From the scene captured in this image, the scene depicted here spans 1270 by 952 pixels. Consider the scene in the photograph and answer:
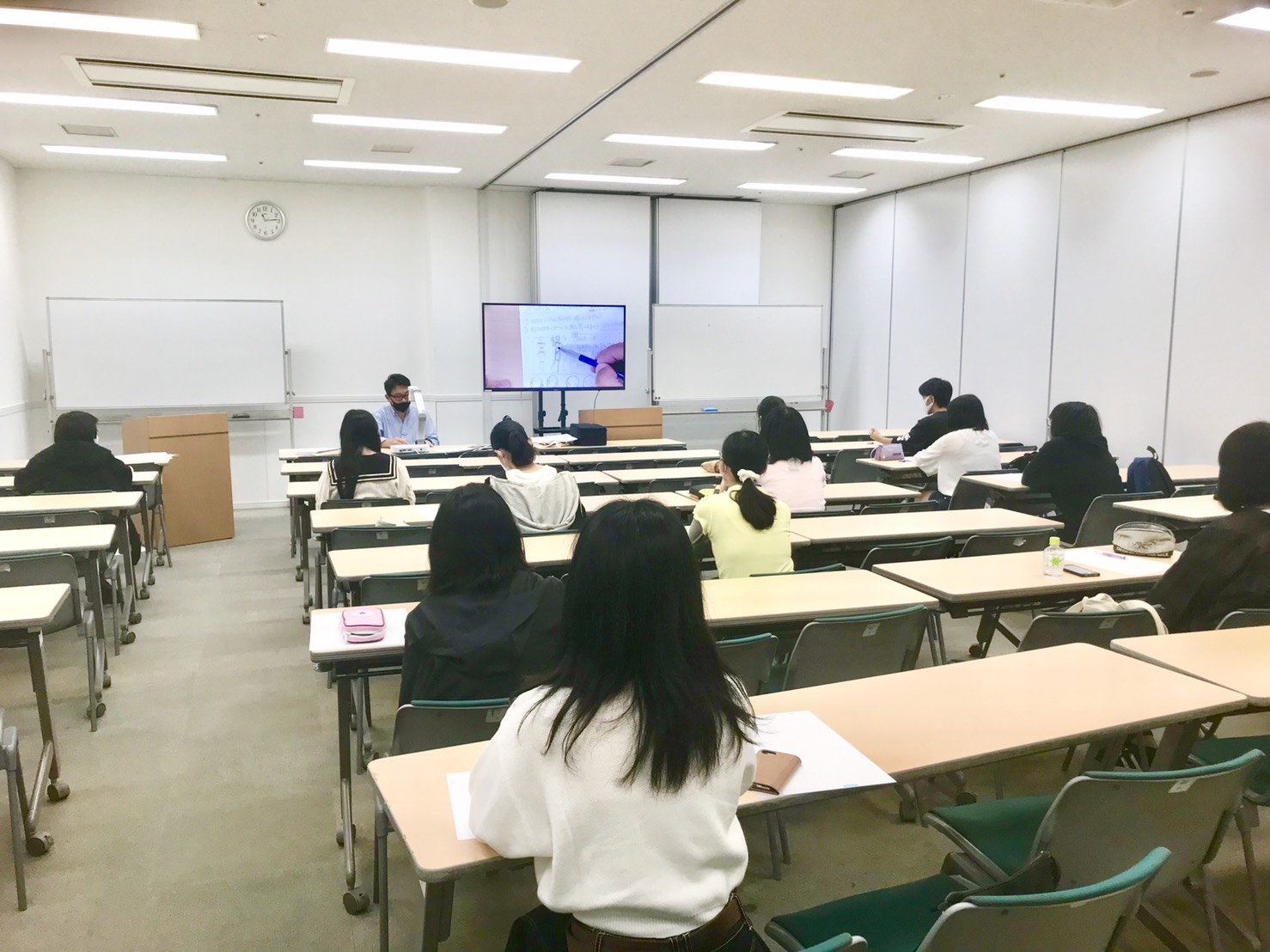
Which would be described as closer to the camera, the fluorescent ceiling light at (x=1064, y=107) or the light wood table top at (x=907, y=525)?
the light wood table top at (x=907, y=525)

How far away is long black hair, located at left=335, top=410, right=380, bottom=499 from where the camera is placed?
4895mm

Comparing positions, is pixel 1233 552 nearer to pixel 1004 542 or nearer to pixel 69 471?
pixel 1004 542

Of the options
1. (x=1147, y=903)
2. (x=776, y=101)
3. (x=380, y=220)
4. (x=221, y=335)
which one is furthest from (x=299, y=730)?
(x=380, y=220)

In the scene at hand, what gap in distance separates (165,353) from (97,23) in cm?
449

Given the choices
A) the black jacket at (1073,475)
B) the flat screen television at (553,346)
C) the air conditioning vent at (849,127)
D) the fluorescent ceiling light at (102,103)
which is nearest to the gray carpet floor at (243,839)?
the black jacket at (1073,475)

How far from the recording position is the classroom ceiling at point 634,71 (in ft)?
15.0

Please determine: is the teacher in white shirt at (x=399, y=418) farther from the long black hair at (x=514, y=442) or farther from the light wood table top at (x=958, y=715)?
the light wood table top at (x=958, y=715)

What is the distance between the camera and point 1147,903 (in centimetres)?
243

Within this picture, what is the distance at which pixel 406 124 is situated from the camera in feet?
22.7

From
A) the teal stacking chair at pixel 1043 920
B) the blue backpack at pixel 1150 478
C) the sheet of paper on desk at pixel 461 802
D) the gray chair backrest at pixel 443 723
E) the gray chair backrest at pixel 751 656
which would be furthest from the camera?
the blue backpack at pixel 1150 478

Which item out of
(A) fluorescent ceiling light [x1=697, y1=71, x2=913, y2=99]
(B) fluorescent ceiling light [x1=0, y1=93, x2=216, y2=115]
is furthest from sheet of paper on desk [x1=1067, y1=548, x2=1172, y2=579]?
(B) fluorescent ceiling light [x1=0, y1=93, x2=216, y2=115]

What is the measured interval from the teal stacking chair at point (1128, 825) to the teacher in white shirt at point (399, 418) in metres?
6.18

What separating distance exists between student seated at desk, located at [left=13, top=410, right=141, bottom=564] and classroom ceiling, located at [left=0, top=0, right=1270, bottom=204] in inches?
82.1

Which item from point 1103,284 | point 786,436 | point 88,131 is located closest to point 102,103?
point 88,131
